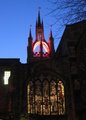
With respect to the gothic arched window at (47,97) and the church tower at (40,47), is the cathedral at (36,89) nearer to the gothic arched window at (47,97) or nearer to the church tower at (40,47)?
the gothic arched window at (47,97)

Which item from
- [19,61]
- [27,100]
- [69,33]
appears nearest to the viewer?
[27,100]

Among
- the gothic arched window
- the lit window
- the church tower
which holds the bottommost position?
the gothic arched window

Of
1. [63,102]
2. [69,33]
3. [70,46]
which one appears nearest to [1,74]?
[63,102]

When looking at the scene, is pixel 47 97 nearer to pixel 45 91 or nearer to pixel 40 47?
pixel 45 91

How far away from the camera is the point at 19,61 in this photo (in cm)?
3606

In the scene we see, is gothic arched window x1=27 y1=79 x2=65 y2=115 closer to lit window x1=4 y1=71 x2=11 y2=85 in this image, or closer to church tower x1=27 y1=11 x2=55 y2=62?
lit window x1=4 y1=71 x2=11 y2=85

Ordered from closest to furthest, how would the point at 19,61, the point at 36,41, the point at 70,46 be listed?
the point at 70,46 < the point at 19,61 < the point at 36,41

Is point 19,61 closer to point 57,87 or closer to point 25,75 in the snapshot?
point 25,75

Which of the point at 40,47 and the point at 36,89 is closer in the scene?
the point at 36,89

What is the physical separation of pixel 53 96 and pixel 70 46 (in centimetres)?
1573

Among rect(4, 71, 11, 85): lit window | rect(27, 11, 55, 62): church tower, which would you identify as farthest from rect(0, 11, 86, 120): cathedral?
rect(27, 11, 55, 62): church tower

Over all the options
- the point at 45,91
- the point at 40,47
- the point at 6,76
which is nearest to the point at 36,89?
the point at 45,91

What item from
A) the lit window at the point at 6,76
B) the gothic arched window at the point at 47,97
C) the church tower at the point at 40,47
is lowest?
the gothic arched window at the point at 47,97

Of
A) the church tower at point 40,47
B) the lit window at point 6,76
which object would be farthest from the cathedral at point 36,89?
the church tower at point 40,47
